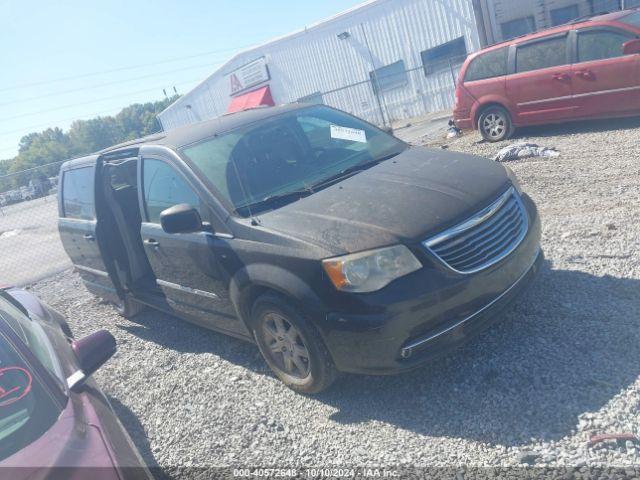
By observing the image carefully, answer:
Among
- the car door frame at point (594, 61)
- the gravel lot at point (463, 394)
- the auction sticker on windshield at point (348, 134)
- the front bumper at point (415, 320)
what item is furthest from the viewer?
the car door frame at point (594, 61)

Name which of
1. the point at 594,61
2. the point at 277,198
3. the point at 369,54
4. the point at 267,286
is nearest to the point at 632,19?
the point at 594,61

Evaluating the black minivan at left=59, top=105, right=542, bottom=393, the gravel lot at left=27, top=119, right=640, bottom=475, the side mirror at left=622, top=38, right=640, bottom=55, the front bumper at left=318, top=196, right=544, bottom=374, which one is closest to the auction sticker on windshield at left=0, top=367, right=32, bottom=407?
the gravel lot at left=27, top=119, right=640, bottom=475

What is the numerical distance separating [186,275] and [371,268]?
6.23ft

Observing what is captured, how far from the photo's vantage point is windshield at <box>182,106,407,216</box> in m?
3.76

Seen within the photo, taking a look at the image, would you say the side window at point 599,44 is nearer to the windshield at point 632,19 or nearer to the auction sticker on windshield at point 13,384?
the windshield at point 632,19

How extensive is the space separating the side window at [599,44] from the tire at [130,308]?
813 cm

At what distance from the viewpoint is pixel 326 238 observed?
3.04 metres

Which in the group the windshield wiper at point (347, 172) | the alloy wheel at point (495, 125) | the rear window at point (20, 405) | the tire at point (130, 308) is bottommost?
the tire at point (130, 308)

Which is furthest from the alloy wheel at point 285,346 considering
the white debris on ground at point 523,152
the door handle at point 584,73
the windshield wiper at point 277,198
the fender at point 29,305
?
the door handle at point 584,73

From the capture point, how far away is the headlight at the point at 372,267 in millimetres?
2900

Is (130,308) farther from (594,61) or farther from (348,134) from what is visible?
(594,61)

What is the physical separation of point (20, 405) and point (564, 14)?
885 inches

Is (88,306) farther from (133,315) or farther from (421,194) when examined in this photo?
(421,194)

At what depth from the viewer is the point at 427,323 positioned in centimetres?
290
